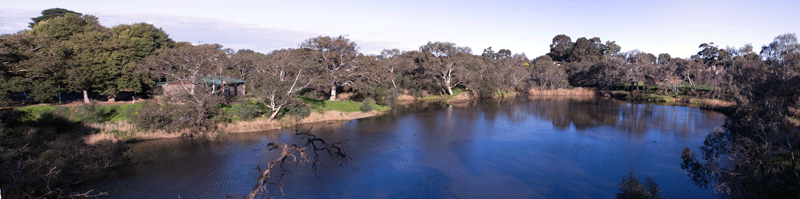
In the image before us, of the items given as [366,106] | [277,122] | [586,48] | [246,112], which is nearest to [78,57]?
[246,112]

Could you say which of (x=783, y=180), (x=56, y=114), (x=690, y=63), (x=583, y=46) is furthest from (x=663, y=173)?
(x=583, y=46)

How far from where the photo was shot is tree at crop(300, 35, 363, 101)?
127ft

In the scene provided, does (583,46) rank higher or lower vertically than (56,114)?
higher

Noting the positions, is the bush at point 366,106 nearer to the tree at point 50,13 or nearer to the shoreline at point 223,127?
the shoreline at point 223,127

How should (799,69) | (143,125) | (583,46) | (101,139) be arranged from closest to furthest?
(799,69) < (101,139) < (143,125) < (583,46)

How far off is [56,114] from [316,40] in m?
21.5

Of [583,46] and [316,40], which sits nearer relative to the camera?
[316,40]

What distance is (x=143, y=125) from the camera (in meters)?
24.2

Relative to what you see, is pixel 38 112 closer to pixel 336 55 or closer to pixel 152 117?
pixel 152 117

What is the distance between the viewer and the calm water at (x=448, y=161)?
15.8m

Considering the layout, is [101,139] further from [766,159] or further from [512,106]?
[512,106]

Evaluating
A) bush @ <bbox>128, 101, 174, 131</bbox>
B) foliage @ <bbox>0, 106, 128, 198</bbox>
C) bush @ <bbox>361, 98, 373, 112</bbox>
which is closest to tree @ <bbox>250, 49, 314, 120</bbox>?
bush @ <bbox>128, 101, 174, 131</bbox>

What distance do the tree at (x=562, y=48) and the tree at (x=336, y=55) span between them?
7277 cm

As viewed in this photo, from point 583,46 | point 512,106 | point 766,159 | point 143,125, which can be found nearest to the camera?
point 766,159
